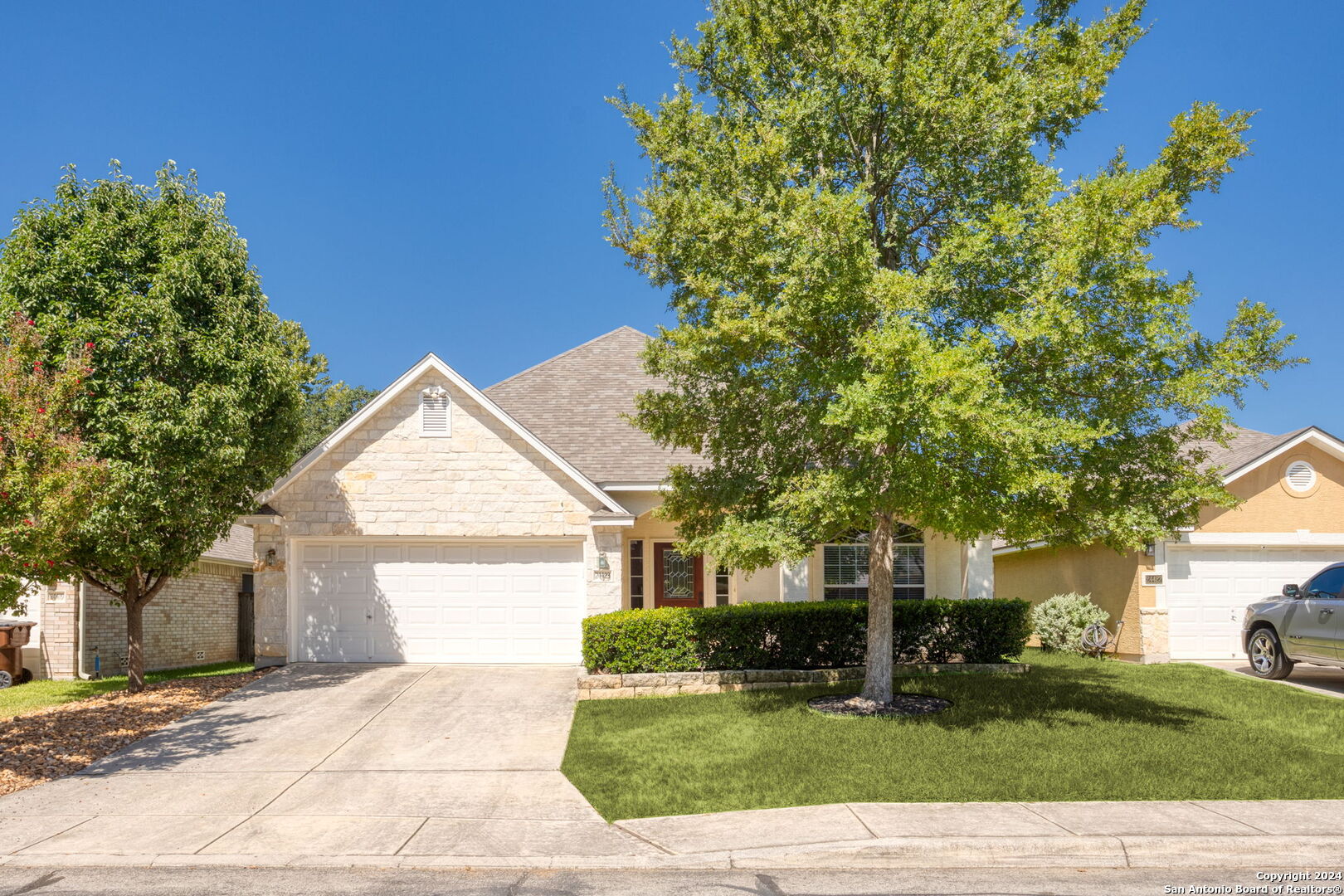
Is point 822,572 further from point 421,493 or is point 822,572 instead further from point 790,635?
point 421,493

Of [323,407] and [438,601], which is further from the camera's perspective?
[323,407]

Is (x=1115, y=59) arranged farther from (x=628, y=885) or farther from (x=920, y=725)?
(x=628, y=885)

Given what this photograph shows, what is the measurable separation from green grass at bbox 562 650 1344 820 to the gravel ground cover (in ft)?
18.0

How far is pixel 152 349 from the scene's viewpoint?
12.3 m

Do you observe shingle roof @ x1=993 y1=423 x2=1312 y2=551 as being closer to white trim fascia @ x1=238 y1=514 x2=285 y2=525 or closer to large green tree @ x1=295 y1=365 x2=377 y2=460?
white trim fascia @ x1=238 y1=514 x2=285 y2=525

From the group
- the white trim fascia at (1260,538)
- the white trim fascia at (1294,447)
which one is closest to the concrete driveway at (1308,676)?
the white trim fascia at (1260,538)

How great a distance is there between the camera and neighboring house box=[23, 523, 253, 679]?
1655cm

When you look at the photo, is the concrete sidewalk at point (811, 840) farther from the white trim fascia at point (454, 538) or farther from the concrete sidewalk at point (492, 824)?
the white trim fascia at point (454, 538)

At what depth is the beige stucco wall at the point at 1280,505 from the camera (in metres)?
16.8

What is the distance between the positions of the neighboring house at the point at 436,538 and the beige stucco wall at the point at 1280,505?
28.1ft

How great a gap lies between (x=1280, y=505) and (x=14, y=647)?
23.4m

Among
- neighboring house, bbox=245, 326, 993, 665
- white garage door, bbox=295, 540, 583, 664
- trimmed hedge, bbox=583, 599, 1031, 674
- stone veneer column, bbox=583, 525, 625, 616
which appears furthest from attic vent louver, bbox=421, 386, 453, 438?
trimmed hedge, bbox=583, 599, 1031, 674

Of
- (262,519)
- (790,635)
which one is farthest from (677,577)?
(262,519)

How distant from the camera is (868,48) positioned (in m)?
10.4
